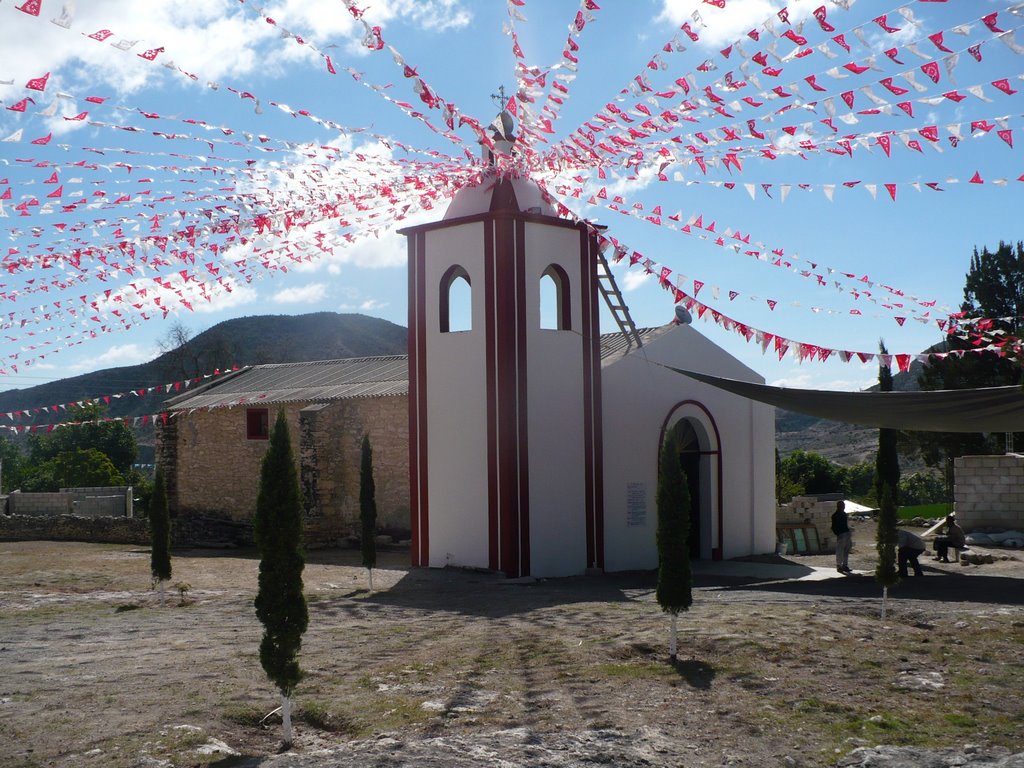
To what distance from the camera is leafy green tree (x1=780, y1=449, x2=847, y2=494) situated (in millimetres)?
33562

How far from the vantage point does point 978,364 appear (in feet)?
110

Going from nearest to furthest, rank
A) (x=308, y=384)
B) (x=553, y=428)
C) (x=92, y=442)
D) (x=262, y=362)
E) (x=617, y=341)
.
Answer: (x=553, y=428) → (x=617, y=341) → (x=308, y=384) → (x=92, y=442) → (x=262, y=362)

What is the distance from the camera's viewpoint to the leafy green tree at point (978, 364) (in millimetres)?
32969

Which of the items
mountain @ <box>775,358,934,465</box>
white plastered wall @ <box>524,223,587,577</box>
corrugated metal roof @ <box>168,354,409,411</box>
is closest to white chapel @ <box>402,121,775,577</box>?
white plastered wall @ <box>524,223,587,577</box>

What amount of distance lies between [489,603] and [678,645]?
13.0ft

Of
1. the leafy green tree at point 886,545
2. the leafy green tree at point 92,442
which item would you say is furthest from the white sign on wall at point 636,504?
the leafy green tree at point 92,442

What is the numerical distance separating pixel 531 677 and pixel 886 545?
5.09 metres

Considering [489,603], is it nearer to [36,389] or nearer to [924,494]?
[924,494]

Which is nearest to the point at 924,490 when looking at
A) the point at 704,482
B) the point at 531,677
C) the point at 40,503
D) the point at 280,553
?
the point at 704,482

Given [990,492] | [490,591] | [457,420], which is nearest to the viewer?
[490,591]

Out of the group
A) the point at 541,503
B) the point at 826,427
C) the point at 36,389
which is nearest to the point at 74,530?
the point at 541,503

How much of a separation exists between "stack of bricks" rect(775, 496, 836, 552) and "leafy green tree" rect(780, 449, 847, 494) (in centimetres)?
1344

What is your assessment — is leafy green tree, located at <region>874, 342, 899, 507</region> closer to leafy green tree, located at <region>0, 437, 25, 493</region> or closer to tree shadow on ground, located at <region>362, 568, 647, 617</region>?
tree shadow on ground, located at <region>362, 568, 647, 617</region>

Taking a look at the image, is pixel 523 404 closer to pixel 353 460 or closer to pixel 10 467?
pixel 353 460
